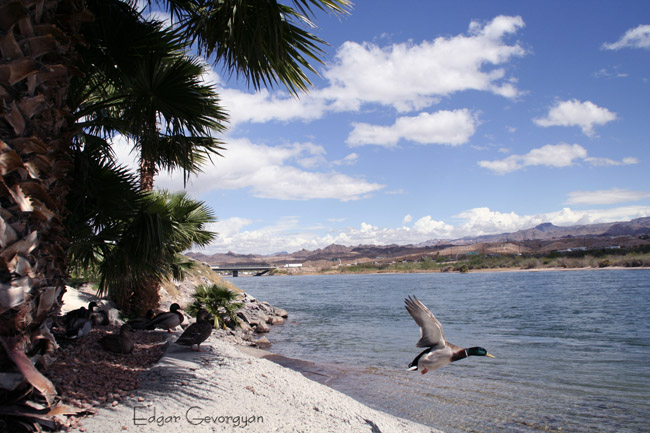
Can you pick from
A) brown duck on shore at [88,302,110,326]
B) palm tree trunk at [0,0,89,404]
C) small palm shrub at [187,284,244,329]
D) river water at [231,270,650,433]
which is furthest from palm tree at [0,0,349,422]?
small palm shrub at [187,284,244,329]

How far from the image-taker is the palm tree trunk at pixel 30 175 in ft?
11.4

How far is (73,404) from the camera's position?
13.6ft

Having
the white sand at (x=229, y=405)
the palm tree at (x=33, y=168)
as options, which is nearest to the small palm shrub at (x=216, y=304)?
the white sand at (x=229, y=405)

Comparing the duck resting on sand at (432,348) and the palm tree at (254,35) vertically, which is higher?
the palm tree at (254,35)

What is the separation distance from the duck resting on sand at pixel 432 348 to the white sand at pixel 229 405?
43.1 inches

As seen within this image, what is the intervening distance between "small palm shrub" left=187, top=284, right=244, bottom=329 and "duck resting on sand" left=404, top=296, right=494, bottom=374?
1002cm

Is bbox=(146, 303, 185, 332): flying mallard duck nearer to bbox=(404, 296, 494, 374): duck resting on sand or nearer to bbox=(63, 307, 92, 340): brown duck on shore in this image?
bbox=(63, 307, 92, 340): brown duck on shore

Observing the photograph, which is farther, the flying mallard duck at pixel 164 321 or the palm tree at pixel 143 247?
the flying mallard duck at pixel 164 321

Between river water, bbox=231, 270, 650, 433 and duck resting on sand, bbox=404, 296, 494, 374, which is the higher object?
duck resting on sand, bbox=404, 296, 494, 374

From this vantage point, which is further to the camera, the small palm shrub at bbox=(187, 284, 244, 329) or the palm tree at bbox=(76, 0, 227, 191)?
the small palm shrub at bbox=(187, 284, 244, 329)

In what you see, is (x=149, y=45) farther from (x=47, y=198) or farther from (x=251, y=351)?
(x=251, y=351)

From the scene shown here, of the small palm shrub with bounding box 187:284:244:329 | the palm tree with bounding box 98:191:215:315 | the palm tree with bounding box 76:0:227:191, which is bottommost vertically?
the small palm shrub with bounding box 187:284:244:329

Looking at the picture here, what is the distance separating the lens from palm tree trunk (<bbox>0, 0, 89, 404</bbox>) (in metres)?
3.48

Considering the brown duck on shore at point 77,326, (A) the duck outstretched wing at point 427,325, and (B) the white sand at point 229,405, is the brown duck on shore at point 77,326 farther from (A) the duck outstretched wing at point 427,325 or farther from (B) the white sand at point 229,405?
(A) the duck outstretched wing at point 427,325
